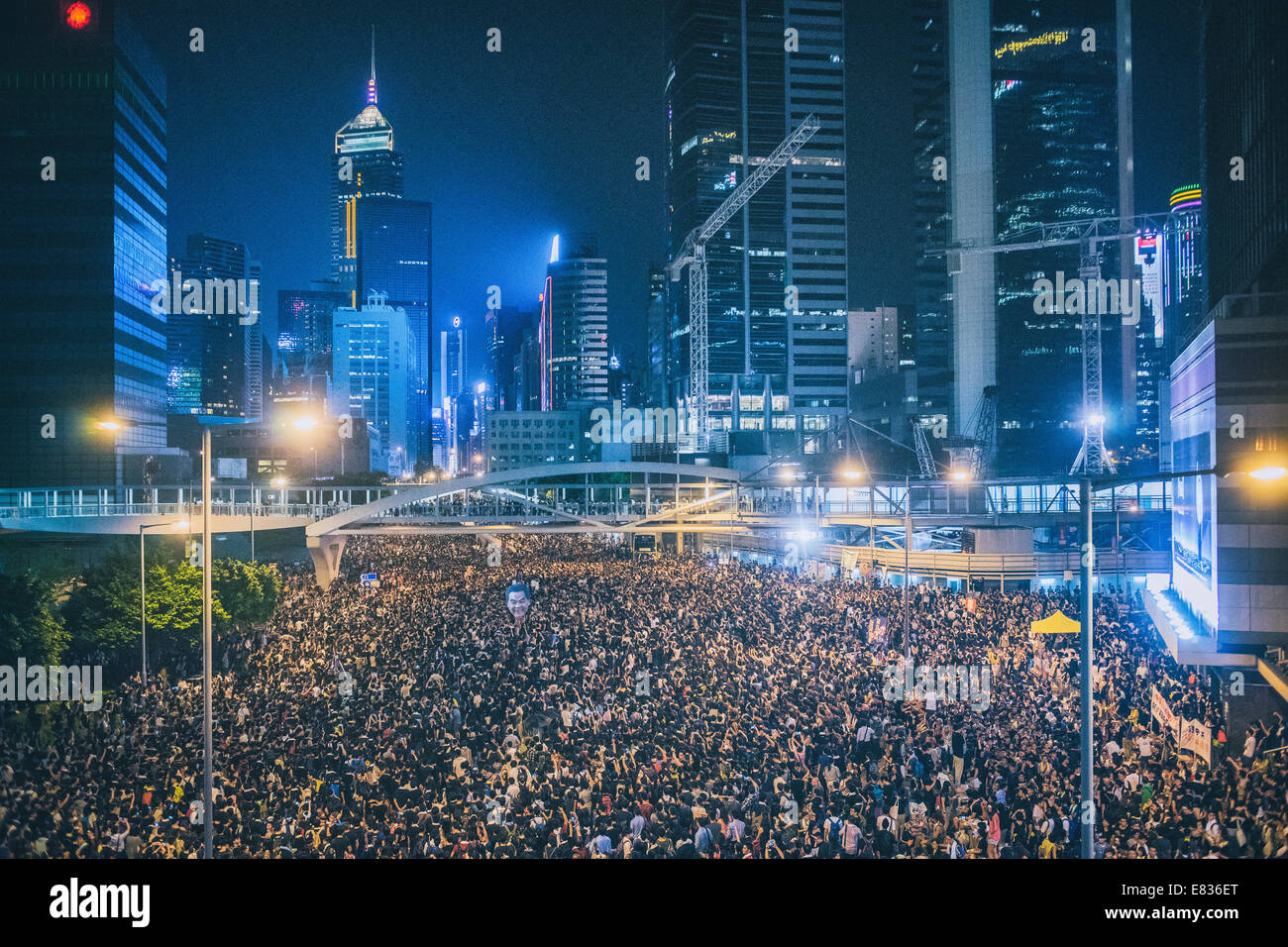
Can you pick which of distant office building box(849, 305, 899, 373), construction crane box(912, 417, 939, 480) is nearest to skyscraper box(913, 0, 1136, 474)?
distant office building box(849, 305, 899, 373)

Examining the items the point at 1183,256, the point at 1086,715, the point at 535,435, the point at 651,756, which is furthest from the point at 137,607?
the point at 535,435

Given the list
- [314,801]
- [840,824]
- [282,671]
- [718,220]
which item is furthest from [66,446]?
[718,220]

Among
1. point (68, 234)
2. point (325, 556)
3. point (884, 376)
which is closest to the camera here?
point (325, 556)

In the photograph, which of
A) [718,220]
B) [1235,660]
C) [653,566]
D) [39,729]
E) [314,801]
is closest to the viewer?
[314,801]

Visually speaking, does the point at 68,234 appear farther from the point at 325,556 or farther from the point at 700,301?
the point at 700,301

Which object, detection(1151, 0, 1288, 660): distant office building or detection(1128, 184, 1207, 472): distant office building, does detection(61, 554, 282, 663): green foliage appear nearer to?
detection(1151, 0, 1288, 660): distant office building

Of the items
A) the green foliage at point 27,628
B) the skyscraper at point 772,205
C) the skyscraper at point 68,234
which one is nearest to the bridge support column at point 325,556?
the green foliage at point 27,628
